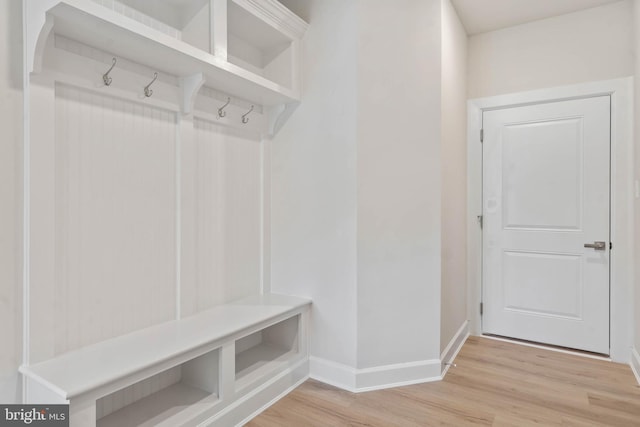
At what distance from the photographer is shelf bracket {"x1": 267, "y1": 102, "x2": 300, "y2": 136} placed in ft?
8.17

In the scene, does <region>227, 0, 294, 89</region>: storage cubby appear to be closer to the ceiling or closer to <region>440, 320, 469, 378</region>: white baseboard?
the ceiling

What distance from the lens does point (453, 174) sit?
9.18 feet

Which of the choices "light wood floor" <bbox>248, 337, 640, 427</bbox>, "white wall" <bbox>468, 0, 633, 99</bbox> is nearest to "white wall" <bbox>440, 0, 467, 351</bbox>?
"white wall" <bbox>468, 0, 633, 99</bbox>

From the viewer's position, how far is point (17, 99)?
140 centimetres

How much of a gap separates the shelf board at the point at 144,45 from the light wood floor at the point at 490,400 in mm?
1832

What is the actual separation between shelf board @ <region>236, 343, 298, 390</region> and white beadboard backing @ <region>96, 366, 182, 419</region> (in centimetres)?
35

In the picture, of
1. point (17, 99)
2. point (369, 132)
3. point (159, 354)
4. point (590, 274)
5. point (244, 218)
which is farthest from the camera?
point (590, 274)

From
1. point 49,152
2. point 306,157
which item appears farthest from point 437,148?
point 49,152

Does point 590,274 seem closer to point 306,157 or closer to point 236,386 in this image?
point 306,157

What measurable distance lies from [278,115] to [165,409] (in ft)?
6.03

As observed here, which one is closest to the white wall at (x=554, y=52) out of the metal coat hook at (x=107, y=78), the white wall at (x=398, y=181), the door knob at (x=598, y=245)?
the white wall at (x=398, y=181)

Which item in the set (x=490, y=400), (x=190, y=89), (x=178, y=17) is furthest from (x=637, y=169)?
(x=178, y=17)

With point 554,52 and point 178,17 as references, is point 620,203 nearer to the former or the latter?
point 554,52

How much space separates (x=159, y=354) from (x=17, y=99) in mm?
1136
